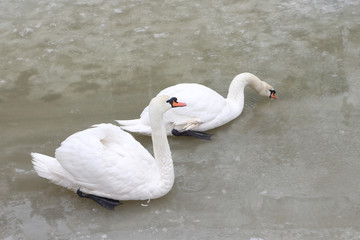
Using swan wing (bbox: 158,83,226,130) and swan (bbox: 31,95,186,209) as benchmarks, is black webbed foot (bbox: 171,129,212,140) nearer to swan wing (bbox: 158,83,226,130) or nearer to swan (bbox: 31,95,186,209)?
swan wing (bbox: 158,83,226,130)

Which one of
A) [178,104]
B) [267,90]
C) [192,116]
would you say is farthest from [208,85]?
[178,104]

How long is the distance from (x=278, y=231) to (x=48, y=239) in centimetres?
180

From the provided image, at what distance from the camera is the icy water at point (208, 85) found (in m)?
4.27

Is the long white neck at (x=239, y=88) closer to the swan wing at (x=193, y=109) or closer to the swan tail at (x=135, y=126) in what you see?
the swan wing at (x=193, y=109)

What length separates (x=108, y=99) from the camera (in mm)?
5867

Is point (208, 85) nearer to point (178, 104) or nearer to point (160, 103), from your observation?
point (178, 104)

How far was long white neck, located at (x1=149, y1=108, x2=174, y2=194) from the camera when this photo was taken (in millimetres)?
4402

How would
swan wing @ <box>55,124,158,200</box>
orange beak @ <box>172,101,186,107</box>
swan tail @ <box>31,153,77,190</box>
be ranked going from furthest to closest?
orange beak @ <box>172,101,186,107</box>, swan tail @ <box>31,153,77,190</box>, swan wing @ <box>55,124,158,200</box>

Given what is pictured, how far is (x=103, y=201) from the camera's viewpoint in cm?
438

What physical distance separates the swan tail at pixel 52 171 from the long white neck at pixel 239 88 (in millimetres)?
1921

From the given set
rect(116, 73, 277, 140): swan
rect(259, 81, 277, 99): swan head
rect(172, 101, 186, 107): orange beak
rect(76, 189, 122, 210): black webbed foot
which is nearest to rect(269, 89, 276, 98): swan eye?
rect(259, 81, 277, 99): swan head

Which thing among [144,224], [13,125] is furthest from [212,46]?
[144,224]

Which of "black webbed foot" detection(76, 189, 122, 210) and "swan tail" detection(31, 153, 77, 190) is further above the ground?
"swan tail" detection(31, 153, 77, 190)

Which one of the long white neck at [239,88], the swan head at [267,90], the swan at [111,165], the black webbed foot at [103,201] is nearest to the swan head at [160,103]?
the swan at [111,165]
